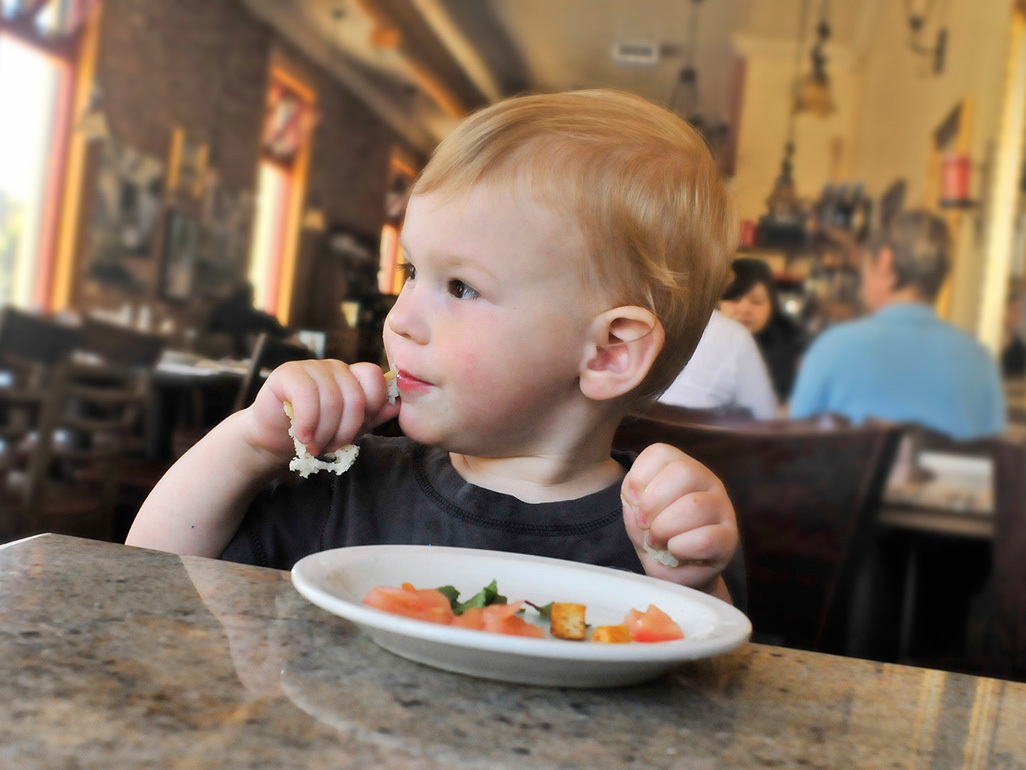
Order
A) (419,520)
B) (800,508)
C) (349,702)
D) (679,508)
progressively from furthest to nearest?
(800,508), (419,520), (679,508), (349,702)

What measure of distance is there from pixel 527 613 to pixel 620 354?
31cm

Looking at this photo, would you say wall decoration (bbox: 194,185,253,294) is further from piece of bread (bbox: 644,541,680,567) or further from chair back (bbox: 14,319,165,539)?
piece of bread (bbox: 644,541,680,567)

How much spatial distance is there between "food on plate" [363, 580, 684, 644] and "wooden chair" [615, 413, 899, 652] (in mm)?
1159

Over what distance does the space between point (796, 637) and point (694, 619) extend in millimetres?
1362

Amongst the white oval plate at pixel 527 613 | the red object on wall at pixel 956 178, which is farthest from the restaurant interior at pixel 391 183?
the white oval plate at pixel 527 613

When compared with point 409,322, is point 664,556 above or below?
below

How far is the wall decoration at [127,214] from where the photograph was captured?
3.08 metres

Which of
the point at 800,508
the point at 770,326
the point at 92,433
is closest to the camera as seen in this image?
the point at 800,508

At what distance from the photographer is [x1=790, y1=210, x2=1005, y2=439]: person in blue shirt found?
8.25 feet

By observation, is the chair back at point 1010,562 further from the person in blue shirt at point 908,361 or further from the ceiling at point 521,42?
the ceiling at point 521,42

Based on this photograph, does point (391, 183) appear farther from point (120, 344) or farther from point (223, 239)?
point (120, 344)

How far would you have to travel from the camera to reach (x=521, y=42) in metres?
2.79

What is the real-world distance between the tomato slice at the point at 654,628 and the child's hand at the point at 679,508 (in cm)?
11

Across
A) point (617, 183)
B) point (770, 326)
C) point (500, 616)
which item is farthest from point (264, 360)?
point (770, 326)
